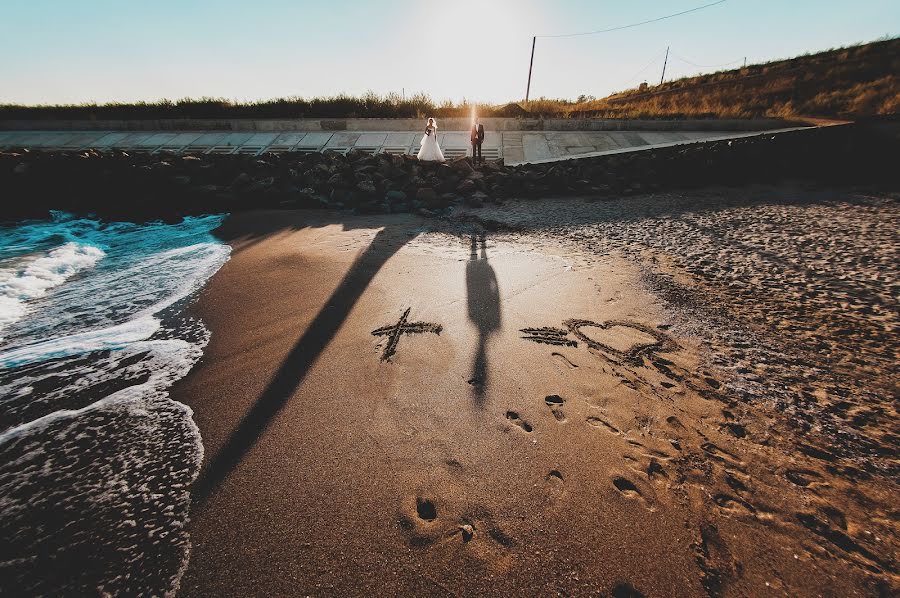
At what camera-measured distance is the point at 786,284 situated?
459cm

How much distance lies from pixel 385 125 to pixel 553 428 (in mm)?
16691

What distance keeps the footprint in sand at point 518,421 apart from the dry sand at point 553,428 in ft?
0.12

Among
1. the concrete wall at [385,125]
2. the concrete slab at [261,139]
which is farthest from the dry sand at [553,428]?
the concrete slab at [261,139]

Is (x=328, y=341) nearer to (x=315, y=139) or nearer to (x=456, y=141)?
(x=456, y=141)

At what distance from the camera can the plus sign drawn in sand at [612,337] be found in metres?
3.45

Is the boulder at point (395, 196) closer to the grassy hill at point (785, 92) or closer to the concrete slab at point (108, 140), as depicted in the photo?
the grassy hill at point (785, 92)

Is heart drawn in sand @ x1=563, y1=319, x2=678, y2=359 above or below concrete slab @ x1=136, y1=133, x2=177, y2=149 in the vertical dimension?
below

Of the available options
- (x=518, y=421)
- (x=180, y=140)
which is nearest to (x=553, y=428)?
(x=518, y=421)

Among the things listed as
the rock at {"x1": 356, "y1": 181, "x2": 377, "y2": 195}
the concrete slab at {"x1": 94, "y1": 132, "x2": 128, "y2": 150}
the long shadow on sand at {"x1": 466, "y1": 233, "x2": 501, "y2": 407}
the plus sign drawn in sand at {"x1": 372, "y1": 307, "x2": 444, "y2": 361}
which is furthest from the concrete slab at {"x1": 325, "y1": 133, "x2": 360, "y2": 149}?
the plus sign drawn in sand at {"x1": 372, "y1": 307, "x2": 444, "y2": 361}

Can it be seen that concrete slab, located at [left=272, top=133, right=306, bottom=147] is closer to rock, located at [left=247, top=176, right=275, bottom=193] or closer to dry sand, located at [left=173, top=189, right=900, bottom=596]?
rock, located at [left=247, top=176, right=275, bottom=193]

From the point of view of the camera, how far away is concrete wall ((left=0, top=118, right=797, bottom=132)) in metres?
14.6

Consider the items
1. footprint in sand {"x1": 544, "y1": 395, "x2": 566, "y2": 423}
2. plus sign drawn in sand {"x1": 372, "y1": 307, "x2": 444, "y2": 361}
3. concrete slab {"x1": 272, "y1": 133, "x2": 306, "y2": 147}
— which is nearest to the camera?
footprint in sand {"x1": 544, "y1": 395, "x2": 566, "y2": 423}

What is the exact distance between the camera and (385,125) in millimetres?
16266

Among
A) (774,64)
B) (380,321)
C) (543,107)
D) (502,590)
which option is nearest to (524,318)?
(380,321)
